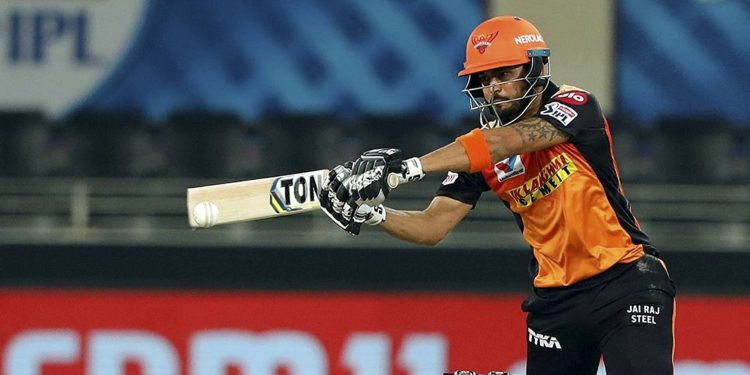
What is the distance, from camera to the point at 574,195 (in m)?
4.63

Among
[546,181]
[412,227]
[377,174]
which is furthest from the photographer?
[412,227]

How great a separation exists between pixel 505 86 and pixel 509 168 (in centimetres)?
28

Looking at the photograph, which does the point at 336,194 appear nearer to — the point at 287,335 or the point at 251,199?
the point at 251,199

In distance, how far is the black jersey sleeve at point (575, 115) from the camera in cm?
455

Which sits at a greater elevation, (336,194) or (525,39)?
(525,39)

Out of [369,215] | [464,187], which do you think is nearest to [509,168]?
[464,187]

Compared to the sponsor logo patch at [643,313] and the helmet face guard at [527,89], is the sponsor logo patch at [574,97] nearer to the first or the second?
the helmet face guard at [527,89]

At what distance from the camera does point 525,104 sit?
4.69 metres

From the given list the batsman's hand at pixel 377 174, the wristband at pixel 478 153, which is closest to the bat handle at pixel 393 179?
the batsman's hand at pixel 377 174

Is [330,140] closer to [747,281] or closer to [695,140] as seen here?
[695,140]

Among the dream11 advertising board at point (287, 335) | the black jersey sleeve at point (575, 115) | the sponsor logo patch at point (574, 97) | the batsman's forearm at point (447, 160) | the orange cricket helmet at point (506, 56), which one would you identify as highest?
the orange cricket helmet at point (506, 56)

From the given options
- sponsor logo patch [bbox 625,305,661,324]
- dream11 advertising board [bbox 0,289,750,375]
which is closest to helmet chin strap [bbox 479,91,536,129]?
sponsor logo patch [bbox 625,305,661,324]

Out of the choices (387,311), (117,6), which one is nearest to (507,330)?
(387,311)

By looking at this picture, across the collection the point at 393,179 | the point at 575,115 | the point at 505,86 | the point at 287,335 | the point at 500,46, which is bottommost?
the point at 287,335
